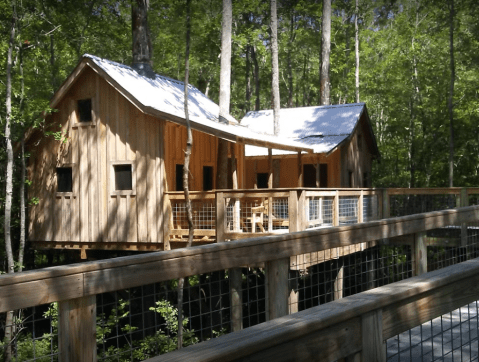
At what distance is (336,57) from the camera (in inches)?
1624

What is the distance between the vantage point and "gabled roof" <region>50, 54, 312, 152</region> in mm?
15719

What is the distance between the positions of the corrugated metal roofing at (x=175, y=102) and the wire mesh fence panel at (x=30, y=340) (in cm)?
582

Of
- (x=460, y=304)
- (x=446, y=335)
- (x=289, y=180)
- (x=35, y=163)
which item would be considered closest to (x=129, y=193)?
(x=35, y=163)

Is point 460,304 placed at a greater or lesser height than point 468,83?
lesser

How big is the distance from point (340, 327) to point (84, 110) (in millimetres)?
17040

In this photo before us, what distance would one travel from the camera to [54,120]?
60.3 ft

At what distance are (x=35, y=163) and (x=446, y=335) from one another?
53.1ft

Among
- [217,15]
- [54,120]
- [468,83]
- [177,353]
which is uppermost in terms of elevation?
[217,15]

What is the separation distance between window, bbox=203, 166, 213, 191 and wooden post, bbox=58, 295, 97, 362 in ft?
55.2

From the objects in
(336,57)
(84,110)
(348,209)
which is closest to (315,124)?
(348,209)

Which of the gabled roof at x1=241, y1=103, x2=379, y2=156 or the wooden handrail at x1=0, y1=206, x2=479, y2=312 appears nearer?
the wooden handrail at x1=0, y1=206, x2=479, y2=312

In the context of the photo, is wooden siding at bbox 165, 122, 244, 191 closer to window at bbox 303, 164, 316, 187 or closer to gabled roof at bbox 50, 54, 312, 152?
gabled roof at bbox 50, 54, 312, 152

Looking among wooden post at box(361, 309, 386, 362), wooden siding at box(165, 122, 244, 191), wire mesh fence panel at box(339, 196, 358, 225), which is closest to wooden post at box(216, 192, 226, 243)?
wooden siding at box(165, 122, 244, 191)

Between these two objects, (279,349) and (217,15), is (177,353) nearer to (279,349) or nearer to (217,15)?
(279,349)
